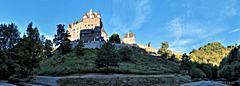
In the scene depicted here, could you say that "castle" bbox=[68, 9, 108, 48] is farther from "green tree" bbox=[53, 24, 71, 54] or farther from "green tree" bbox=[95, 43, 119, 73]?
"green tree" bbox=[95, 43, 119, 73]

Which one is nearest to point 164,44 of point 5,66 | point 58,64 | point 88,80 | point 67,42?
point 67,42

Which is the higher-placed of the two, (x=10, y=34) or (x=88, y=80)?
(x=10, y=34)

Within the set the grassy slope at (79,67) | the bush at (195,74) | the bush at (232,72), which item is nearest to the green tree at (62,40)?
the grassy slope at (79,67)

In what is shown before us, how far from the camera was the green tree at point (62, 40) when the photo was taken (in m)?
75.4

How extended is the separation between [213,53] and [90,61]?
216 ft

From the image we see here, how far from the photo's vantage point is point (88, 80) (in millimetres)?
45688

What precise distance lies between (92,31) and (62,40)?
37099 mm

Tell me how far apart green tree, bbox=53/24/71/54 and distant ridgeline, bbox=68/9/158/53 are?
2079 centimetres

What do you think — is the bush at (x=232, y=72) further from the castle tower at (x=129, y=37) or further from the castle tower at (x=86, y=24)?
the castle tower at (x=129, y=37)

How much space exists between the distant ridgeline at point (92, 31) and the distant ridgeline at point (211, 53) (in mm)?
14913

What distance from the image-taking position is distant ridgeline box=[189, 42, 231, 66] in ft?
372

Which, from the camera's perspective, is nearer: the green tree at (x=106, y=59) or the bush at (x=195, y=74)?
the green tree at (x=106, y=59)

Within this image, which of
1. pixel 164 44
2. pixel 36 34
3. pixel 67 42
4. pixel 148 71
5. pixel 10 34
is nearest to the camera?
pixel 10 34

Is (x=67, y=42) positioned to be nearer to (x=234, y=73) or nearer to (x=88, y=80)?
(x=88, y=80)
